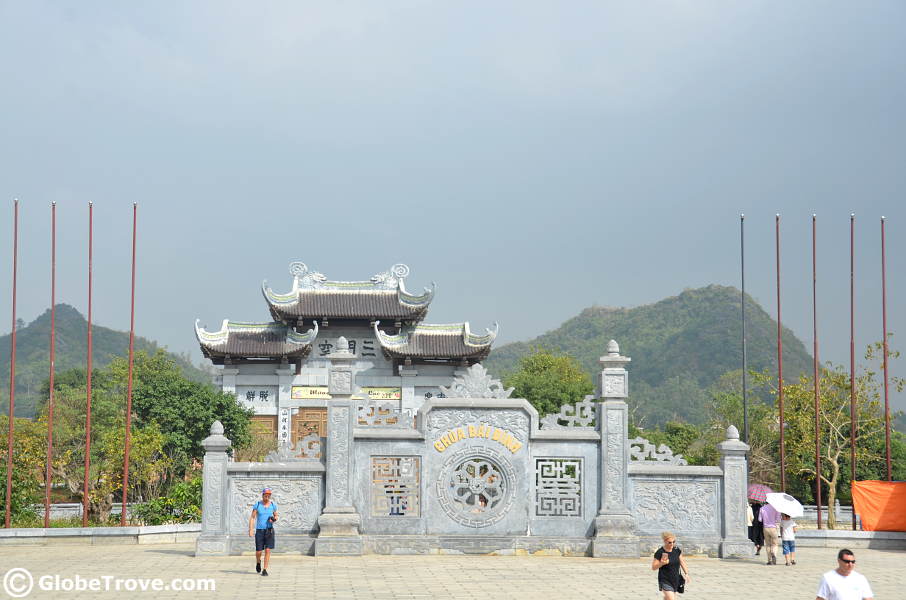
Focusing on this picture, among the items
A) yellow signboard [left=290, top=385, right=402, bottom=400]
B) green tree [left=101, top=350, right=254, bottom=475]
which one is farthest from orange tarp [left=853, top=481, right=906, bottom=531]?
yellow signboard [left=290, top=385, right=402, bottom=400]

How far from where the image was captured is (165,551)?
15.4m

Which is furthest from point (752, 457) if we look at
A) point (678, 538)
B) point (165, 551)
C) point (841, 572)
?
point (841, 572)

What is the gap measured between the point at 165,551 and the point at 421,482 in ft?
14.1

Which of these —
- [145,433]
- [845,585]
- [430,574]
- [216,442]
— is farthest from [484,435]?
[145,433]

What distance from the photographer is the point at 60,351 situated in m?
90.2

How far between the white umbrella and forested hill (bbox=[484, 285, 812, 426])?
190ft

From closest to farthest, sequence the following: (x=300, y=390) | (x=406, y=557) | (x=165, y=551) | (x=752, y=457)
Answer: (x=406, y=557) → (x=165, y=551) → (x=752, y=457) → (x=300, y=390)

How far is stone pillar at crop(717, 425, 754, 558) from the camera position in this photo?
14.7m

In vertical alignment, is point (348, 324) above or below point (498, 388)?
above

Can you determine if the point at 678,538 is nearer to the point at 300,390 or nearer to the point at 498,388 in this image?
the point at 498,388

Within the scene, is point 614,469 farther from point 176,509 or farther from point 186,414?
point 186,414

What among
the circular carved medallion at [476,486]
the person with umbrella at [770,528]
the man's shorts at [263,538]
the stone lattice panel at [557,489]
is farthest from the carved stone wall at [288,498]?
the person with umbrella at [770,528]

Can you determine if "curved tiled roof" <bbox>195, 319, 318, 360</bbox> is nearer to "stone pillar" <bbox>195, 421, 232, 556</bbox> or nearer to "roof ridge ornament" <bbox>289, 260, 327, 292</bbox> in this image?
"roof ridge ornament" <bbox>289, 260, 327, 292</bbox>

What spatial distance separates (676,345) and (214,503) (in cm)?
7557
